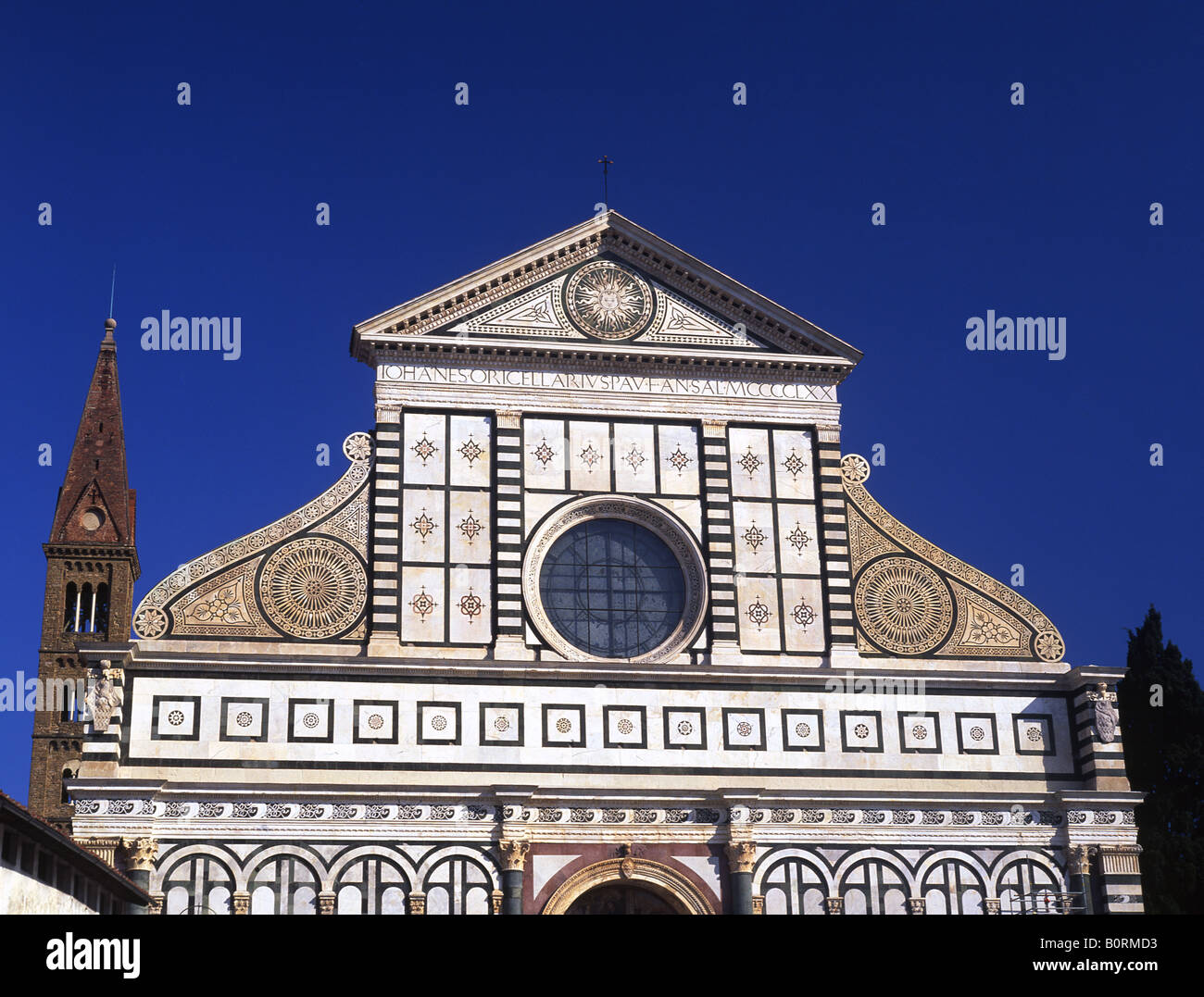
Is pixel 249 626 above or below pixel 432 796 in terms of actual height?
above

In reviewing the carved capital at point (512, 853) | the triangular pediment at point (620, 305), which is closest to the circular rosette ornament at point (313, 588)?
the triangular pediment at point (620, 305)

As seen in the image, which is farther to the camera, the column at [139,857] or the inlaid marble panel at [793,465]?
the inlaid marble panel at [793,465]

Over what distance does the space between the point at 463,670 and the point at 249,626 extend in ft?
12.4

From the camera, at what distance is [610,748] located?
91.9 ft

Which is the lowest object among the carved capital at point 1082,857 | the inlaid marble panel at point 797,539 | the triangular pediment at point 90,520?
the carved capital at point 1082,857

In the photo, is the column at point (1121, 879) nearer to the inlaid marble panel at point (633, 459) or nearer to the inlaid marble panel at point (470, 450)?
the inlaid marble panel at point (633, 459)

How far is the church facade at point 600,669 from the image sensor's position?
26750 millimetres

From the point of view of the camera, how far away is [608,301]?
3123 cm

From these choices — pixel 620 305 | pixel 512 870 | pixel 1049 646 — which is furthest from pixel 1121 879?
pixel 620 305

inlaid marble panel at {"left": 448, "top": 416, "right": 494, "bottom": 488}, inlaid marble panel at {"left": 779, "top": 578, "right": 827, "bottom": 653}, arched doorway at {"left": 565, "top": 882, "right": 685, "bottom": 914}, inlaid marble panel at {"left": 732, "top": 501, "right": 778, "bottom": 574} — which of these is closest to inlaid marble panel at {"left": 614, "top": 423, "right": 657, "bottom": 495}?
inlaid marble panel at {"left": 732, "top": 501, "right": 778, "bottom": 574}

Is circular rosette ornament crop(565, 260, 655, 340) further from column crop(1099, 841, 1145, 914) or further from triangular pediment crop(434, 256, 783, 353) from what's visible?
column crop(1099, 841, 1145, 914)

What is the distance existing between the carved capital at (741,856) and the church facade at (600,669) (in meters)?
0.08
